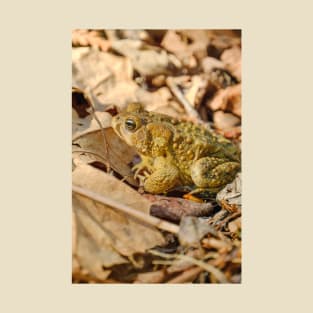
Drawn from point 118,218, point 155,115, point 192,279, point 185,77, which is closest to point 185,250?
point 192,279

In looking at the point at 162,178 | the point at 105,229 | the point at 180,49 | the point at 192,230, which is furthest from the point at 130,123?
the point at 192,230

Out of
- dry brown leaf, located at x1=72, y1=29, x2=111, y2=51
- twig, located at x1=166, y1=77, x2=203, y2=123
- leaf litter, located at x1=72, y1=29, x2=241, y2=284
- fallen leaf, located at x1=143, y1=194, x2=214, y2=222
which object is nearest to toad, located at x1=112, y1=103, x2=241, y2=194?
leaf litter, located at x1=72, y1=29, x2=241, y2=284

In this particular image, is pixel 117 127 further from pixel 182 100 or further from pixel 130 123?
pixel 182 100

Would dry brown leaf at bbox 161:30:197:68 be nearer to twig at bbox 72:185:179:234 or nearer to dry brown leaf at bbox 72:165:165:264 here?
dry brown leaf at bbox 72:165:165:264

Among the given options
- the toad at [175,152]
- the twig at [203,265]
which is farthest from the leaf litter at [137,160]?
the toad at [175,152]

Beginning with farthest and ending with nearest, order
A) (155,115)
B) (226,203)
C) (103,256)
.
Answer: (155,115)
(226,203)
(103,256)

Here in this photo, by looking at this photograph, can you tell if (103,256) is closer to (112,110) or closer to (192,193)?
(192,193)
